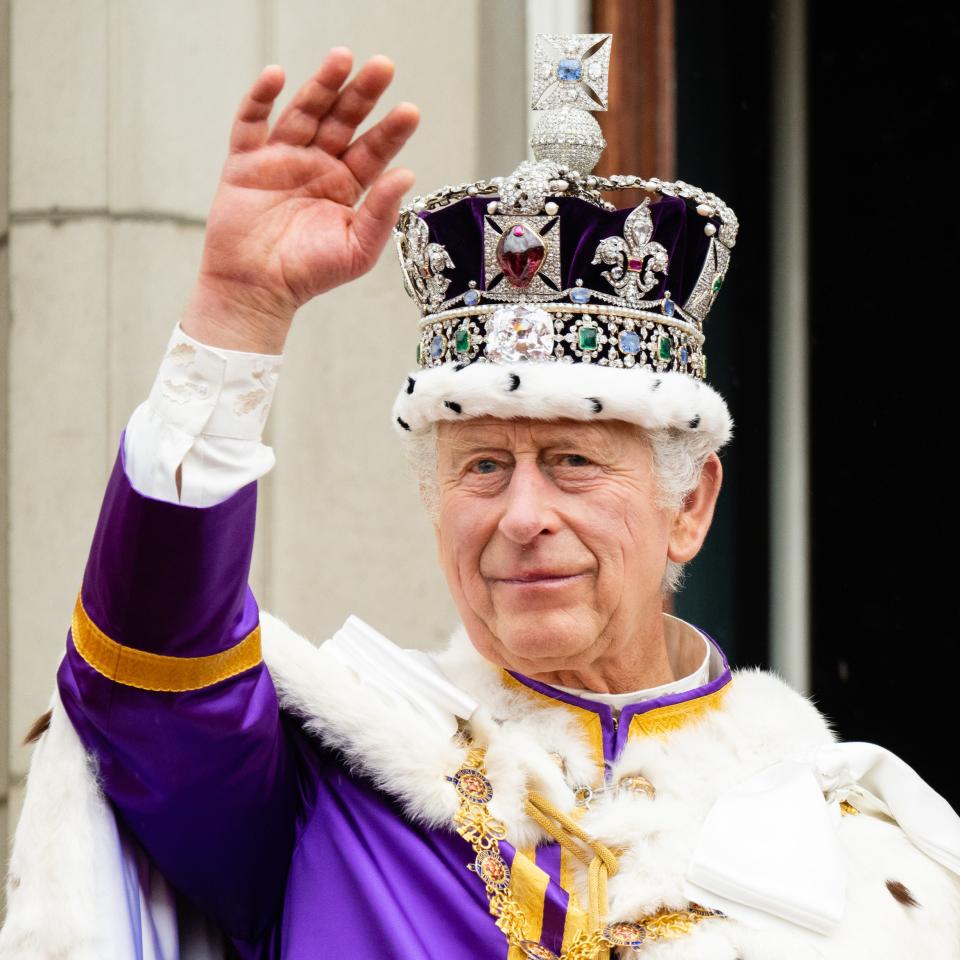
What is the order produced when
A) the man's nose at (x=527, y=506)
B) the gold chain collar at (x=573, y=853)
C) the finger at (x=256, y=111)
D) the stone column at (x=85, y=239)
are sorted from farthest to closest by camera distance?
1. the stone column at (x=85, y=239)
2. the man's nose at (x=527, y=506)
3. the gold chain collar at (x=573, y=853)
4. the finger at (x=256, y=111)

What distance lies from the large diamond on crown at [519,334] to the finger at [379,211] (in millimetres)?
421

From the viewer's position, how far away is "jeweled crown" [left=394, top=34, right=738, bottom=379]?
212 cm

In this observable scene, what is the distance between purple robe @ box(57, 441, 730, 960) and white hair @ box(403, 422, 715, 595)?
0.32 metres

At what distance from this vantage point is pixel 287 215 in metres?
1.67

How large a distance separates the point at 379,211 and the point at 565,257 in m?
0.54

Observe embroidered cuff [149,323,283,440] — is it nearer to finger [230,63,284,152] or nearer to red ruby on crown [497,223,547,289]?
finger [230,63,284,152]

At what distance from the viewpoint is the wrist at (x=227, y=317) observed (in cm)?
164

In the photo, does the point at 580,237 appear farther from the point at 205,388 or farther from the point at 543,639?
the point at 205,388

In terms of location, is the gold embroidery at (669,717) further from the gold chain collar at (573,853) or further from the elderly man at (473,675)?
the gold chain collar at (573,853)

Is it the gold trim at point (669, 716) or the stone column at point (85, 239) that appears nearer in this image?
the gold trim at point (669, 716)

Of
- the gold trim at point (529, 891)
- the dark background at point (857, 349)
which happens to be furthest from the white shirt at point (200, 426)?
the dark background at point (857, 349)

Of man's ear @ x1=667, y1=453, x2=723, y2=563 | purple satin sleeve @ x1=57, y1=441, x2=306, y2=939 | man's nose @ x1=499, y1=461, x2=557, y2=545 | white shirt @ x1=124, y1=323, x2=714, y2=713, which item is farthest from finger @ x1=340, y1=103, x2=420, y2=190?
man's ear @ x1=667, y1=453, x2=723, y2=563

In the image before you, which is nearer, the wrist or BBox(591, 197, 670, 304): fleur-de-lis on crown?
the wrist

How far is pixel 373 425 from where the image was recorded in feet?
11.2
